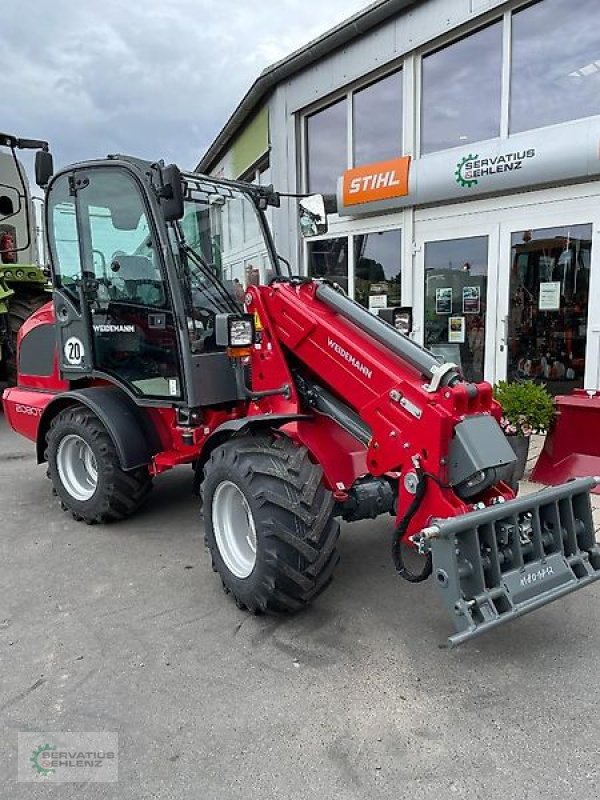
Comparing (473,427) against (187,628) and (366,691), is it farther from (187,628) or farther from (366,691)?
(187,628)

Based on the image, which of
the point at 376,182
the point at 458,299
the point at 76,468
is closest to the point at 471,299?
the point at 458,299

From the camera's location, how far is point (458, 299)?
7805 mm

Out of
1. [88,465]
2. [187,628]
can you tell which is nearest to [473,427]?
[187,628]

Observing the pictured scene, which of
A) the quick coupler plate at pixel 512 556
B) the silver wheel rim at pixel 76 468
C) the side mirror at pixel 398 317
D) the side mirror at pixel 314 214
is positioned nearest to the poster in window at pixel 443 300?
the side mirror at pixel 314 214

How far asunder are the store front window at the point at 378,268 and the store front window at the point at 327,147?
1083 millimetres

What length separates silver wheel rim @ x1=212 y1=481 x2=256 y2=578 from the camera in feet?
11.3

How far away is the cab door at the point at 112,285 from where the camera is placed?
12.9 feet

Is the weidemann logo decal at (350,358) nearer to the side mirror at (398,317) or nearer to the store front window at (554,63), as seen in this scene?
the side mirror at (398,317)

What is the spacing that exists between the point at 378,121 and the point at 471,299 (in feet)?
9.74

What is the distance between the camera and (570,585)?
2.79m

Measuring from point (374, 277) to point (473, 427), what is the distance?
20.5 feet

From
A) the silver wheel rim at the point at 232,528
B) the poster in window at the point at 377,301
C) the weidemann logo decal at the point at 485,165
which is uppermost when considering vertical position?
the weidemann logo decal at the point at 485,165

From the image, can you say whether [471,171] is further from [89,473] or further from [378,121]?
[89,473]

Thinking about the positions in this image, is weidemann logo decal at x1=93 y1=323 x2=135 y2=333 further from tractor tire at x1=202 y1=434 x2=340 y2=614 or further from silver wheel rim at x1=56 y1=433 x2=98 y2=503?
tractor tire at x1=202 y1=434 x2=340 y2=614
